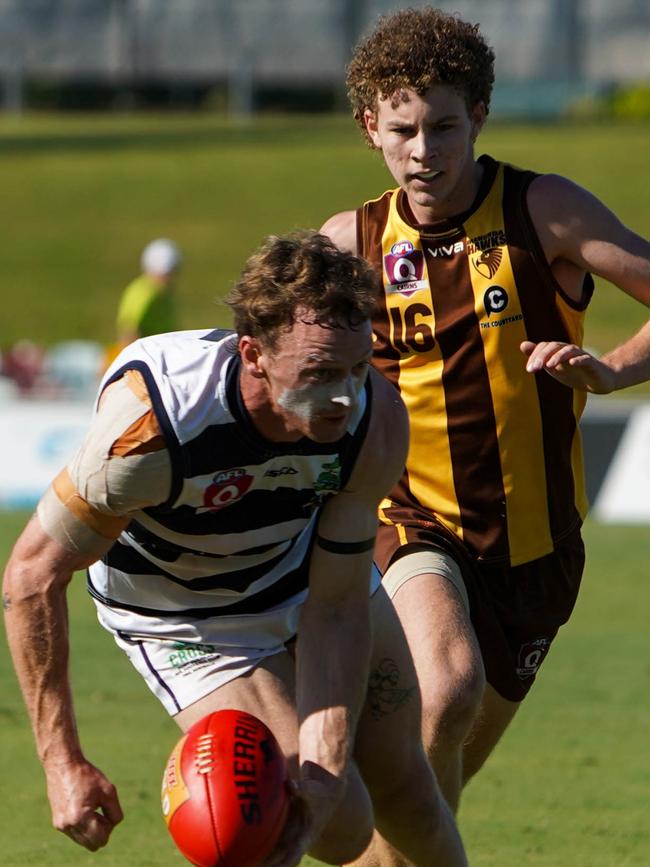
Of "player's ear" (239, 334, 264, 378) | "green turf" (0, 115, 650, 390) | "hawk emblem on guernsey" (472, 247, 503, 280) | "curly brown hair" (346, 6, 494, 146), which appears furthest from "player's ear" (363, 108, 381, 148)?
"green turf" (0, 115, 650, 390)

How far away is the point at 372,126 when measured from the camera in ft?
18.3

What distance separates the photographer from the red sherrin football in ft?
13.6

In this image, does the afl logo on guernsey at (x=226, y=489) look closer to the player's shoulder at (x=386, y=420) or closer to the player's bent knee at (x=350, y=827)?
the player's shoulder at (x=386, y=420)

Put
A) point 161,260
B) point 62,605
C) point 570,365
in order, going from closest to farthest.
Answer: point 62,605, point 570,365, point 161,260

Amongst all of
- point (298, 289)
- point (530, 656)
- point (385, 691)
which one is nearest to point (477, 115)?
point (298, 289)

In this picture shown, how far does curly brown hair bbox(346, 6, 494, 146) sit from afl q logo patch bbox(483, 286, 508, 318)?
58 centimetres

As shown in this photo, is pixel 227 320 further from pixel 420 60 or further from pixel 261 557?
pixel 261 557

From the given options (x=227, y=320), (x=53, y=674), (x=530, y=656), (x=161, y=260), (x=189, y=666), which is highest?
(x=53, y=674)

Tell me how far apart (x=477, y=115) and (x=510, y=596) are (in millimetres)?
1550

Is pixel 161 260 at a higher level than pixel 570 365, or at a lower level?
lower

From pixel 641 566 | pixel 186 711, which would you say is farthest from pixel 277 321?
pixel 641 566

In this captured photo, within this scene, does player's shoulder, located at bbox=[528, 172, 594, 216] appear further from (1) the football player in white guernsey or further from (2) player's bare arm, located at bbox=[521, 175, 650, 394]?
(1) the football player in white guernsey

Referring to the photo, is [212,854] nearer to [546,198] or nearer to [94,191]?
[546,198]

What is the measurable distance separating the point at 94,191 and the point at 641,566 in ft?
91.2
